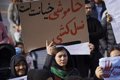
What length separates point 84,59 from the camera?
9.31 meters

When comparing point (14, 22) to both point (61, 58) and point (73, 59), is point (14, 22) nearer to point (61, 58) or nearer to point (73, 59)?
point (73, 59)

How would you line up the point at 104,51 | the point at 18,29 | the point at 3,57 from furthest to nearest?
the point at 18,29 → the point at 104,51 → the point at 3,57

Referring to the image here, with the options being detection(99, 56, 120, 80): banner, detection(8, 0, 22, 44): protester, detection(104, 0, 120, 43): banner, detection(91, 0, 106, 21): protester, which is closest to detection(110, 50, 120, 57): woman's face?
detection(104, 0, 120, 43): banner

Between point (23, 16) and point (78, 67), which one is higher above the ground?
point (23, 16)

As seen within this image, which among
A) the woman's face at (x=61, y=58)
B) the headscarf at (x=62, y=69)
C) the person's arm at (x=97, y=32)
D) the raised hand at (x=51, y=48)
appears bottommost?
the headscarf at (x=62, y=69)

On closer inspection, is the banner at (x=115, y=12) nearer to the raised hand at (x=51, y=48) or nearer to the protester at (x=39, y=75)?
the raised hand at (x=51, y=48)

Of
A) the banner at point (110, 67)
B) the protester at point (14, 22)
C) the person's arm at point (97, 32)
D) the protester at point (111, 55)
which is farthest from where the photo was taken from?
the protester at point (14, 22)

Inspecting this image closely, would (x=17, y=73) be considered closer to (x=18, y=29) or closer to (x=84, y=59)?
(x=84, y=59)

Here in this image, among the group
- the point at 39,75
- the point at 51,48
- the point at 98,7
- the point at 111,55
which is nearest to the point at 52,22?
the point at 51,48

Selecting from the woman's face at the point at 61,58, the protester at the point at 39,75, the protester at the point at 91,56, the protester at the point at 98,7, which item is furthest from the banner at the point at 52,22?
the protester at the point at 98,7

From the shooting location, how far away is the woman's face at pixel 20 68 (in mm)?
8109

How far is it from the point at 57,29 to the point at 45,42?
270 mm

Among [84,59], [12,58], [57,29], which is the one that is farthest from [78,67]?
[12,58]

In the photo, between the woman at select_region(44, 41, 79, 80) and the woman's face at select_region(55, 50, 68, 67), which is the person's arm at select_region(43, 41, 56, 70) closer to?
the woman at select_region(44, 41, 79, 80)
